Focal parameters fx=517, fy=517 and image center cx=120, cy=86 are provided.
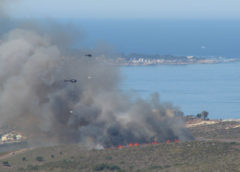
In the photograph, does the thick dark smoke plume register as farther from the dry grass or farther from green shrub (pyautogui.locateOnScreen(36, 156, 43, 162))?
green shrub (pyautogui.locateOnScreen(36, 156, 43, 162))

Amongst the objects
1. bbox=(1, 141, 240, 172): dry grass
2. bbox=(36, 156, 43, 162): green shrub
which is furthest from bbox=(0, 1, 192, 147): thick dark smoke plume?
bbox=(36, 156, 43, 162): green shrub

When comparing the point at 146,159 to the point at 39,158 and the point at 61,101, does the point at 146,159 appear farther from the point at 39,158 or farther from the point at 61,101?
the point at 39,158

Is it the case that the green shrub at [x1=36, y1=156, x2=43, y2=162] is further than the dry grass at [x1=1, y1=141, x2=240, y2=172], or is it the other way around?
the green shrub at [x1=36, y1=156, x2=43, y2=162]

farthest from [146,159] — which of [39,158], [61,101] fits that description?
[39,158]

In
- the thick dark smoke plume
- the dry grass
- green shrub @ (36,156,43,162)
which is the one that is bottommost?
green shrub @ (36,156,43,162)

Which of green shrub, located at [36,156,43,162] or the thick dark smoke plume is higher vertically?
the thick dark smoke plume

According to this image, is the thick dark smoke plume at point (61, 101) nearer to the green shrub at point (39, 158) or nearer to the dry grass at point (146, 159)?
the dry grass at point (146, 159)

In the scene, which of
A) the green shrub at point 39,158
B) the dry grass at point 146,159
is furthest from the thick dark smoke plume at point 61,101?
the green shrub at point 39,158

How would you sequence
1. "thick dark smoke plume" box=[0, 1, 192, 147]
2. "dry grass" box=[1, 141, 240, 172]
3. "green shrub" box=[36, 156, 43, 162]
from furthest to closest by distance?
1. "thick dark smoke plume" box=[0, 1, 192, 147]
2. "green shrub" box=[36, 156, 43, 162]
3. "dry grass" box=[1, 141, 240, 172]
